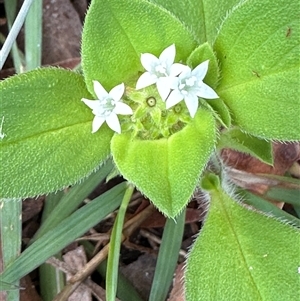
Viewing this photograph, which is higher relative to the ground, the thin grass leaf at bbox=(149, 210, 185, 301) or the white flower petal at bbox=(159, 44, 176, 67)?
the white flower petal at bbox=(159, 44, 176, 67)

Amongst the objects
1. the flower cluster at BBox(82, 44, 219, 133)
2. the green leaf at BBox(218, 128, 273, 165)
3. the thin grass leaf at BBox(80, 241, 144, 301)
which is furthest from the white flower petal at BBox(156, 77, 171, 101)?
the thin grass leaf at BBox(80, 241, 144, 301)

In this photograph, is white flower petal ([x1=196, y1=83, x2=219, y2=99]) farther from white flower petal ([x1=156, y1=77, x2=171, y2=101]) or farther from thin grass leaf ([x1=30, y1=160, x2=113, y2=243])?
thin grass leaf ([x1=30, y1=160, x2=113, y2=243])

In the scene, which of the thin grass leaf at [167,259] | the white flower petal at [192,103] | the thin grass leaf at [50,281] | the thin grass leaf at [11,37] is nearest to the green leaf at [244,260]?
the thin grass leaf at [167,259]

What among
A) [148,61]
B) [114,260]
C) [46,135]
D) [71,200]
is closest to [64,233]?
[71,200]

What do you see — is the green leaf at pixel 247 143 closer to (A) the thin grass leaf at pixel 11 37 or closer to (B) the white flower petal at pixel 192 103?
(B) the white flower petal at pixel 192 103

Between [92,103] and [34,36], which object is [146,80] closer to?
[92,103]

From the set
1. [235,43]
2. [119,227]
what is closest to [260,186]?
[119,227]

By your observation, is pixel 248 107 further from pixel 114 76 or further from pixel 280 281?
pixel 280 281
